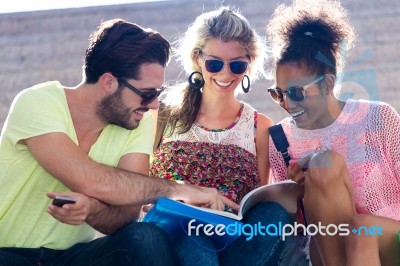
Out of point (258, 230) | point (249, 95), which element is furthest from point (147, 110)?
point (249, 95)

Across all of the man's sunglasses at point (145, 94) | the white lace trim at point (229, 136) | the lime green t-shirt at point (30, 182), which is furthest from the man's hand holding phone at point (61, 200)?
the white lace trim at point (229, 136)

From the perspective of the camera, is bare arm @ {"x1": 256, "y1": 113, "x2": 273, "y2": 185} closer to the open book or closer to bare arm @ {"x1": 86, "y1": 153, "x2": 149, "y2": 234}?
the open book

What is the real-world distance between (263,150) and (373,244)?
0.84 m

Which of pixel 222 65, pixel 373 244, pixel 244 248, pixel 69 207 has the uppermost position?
pixel 222 65

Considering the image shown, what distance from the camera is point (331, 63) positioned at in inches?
128

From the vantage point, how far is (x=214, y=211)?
103 inches

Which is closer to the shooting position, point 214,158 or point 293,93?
point 293,93

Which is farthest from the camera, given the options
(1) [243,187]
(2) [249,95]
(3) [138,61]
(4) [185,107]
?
(2) [249,95]

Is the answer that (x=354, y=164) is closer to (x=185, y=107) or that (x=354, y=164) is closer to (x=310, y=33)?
(x=310, y=33)

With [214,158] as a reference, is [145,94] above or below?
above

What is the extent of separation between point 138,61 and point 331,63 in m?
0.84

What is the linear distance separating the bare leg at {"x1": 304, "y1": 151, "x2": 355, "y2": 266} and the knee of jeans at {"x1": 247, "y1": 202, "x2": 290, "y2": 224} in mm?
106

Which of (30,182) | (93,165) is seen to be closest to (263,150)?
(93,165)

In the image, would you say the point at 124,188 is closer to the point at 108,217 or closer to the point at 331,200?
the point at 108,217
